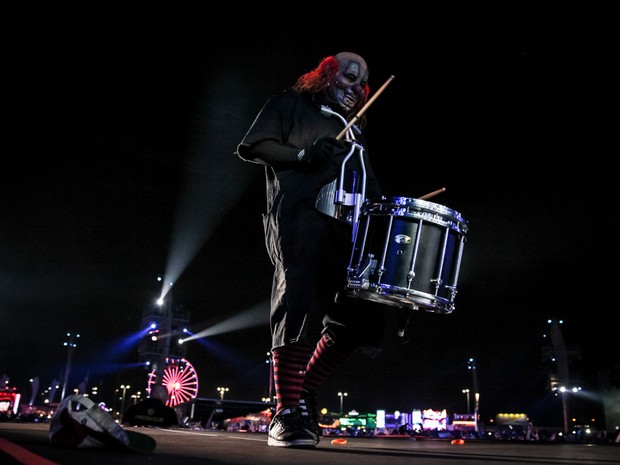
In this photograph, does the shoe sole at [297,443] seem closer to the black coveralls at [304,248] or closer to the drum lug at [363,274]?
the black coveralls at [304,248]

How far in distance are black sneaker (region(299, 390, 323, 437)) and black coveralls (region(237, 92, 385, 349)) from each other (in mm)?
436

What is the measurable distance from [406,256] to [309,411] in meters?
1.21

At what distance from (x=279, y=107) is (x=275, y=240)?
3.22 feet

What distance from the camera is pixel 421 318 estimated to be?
34.2 meters

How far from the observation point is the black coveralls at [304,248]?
10.2ft

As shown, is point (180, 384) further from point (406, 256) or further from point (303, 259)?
point (406, 256)

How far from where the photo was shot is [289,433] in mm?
2775

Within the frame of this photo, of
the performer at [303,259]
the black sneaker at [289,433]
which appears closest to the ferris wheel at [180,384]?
the performer at [303,259]

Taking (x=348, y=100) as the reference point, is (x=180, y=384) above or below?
below

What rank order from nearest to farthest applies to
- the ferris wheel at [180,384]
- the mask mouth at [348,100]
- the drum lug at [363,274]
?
the drum lug at [363,274] → the mask mouth at [348,100] → the ferris wheel at [180,384]

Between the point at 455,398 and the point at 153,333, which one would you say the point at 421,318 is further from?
the point at 153,333

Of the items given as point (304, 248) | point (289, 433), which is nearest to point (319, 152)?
point (304, 248)

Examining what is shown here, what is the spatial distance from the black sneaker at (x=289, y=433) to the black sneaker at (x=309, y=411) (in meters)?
0.08

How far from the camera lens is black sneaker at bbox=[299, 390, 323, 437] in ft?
9.78
